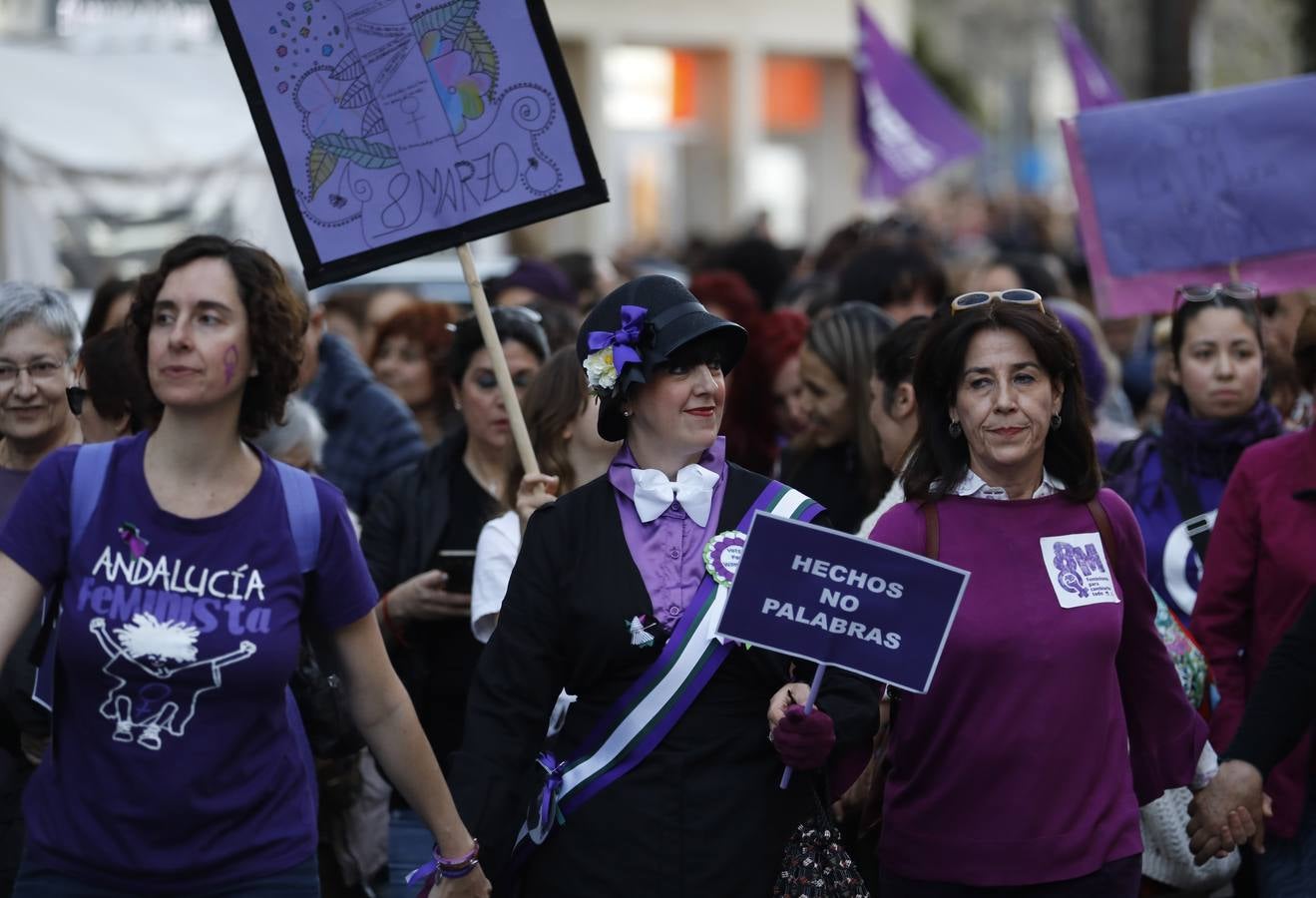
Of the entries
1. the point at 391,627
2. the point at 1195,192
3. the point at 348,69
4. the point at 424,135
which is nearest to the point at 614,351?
the point at 424,135

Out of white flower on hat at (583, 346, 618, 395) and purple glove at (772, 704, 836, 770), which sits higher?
white flower on hat at (583, 346, 618, 395)

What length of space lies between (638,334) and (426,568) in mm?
1891

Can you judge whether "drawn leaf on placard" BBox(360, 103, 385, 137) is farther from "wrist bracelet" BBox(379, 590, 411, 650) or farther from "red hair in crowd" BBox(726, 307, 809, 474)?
"red hair in crowd" BBox(726, 307, 809, 474)

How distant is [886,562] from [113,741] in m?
1.50

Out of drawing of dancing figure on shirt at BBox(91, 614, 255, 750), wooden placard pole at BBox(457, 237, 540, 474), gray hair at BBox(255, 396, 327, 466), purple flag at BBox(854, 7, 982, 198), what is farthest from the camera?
purple flag at BBox(854, 7, 982, 198)

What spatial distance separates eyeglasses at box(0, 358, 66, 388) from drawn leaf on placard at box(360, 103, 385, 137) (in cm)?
109

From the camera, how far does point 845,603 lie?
3875 millimetres

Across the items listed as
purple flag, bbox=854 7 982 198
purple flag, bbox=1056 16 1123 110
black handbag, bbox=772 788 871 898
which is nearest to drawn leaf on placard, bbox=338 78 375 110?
black handbag, bbox=772 788 871 898

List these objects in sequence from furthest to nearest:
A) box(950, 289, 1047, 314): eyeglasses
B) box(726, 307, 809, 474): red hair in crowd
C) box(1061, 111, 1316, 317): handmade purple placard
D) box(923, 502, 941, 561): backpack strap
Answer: box(726, 307, 809, 474): red hair in crowd → box(1061, 111, 1316, 317): handmade purple placard → box(950, 289, 1047, 314): eyeglasses → box(923, 502, 941, 561): backpack strap

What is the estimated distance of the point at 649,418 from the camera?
166 inches

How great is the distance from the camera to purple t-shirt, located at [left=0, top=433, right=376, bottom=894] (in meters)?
3.76

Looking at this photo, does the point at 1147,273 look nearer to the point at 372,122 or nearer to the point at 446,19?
the point at 446,19

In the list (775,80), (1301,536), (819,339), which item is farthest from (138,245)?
(775,80)

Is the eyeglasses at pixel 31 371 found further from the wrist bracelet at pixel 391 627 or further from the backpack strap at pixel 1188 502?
the backpack strap at pixel 1188 502
